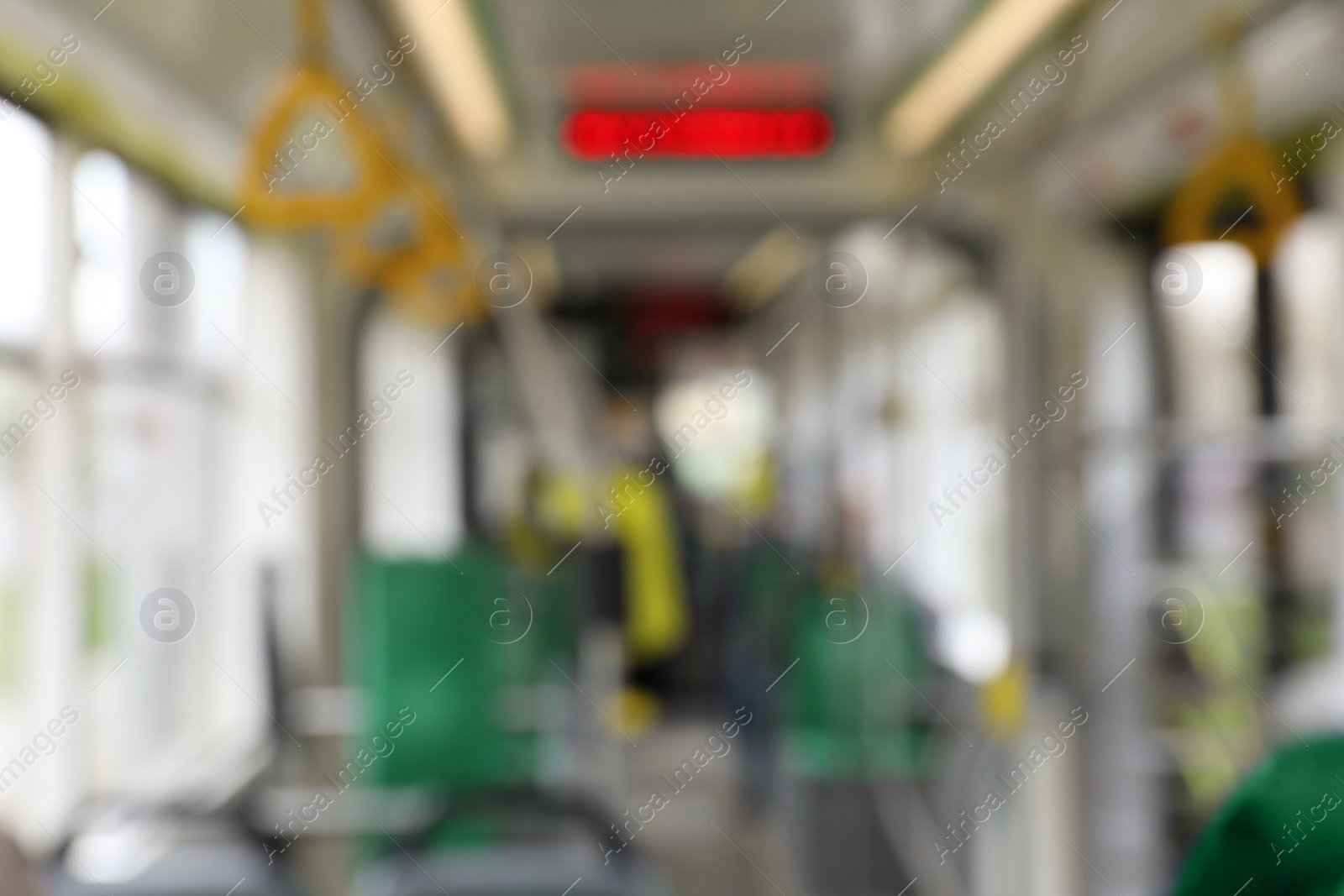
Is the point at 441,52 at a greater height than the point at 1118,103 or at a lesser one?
greater

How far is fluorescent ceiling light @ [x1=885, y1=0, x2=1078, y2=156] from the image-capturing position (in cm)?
247

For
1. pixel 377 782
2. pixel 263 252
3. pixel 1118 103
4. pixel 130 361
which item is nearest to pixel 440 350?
pixel 263 252

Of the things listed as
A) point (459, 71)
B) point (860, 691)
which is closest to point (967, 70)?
point (459, 71)

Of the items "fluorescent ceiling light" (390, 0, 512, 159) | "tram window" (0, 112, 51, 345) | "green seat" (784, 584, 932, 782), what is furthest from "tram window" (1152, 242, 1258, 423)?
"tram window" (0, 112, 51, 345)

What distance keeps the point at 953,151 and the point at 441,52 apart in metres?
1.85

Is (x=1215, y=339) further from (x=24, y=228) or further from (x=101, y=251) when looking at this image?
(x=24, y=228)

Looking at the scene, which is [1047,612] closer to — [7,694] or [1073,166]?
[1073,166]

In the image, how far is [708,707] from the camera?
8805mm

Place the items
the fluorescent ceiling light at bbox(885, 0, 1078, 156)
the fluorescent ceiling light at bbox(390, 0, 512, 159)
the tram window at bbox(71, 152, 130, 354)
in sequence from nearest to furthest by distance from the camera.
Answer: the fluorescent ceiling light at bbox(390, 0, 512, 159)
the fluorescent ceiling light at bbox(885, 0, 1078, 156)
the tram window at bbox(71, 152, 130, 354)

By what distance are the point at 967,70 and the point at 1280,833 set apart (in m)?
2.46

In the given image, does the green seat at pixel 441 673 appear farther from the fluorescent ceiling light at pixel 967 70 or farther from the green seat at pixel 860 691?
the fluorescent ceiling light at pixel 967 70

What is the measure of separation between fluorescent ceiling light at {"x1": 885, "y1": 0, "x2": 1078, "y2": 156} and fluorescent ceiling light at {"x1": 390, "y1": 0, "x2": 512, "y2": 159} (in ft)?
3.65

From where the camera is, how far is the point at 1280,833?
86 centimetres

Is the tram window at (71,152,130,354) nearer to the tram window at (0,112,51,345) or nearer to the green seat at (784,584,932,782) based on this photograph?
the tram window at (0,112,51,345)
